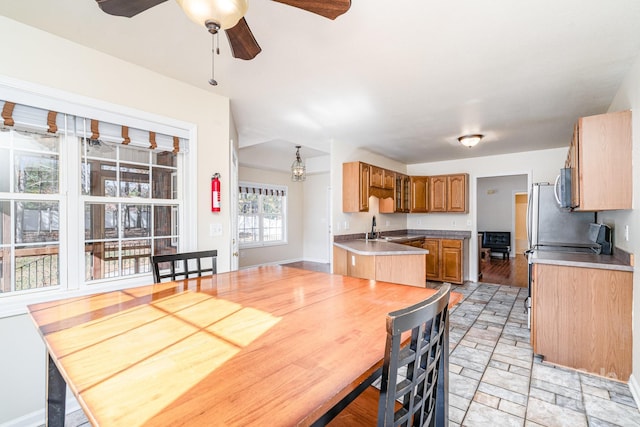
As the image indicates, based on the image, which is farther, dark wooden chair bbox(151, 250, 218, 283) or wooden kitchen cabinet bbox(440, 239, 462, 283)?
wooden kitchen cabinet bbox(440, 239, 462, 283)

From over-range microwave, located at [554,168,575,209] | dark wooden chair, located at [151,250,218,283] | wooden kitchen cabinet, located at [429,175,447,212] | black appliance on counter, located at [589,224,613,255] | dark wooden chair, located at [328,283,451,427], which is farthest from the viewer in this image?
wooden kitchen cabinet, located at [429,175,447,212]

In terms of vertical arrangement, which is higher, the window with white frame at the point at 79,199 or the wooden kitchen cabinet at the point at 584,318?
the window with white frame at the point at 79,199

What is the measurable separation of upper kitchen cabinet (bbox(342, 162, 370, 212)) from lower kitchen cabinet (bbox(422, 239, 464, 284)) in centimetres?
198

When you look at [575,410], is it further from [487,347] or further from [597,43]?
[597,43]

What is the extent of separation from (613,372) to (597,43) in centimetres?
247

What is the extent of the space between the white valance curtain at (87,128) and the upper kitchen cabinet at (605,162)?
3433 mm

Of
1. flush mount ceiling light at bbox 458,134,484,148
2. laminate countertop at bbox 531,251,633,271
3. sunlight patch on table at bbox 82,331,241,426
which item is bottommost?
sunlight patch on table at bbox 82,331,241,426

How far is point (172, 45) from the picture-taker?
2086 mm

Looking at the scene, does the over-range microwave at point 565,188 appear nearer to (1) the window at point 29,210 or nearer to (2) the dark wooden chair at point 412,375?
(2) the dark wooden chair at point 412,375

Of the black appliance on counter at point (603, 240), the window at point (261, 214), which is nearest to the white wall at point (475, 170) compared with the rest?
the black appliance on counter at point (603, 240)

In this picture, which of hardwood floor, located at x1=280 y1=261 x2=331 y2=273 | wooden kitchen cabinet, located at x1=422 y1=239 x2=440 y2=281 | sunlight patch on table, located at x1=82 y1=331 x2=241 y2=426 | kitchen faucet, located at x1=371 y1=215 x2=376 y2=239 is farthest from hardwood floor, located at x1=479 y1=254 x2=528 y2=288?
sunlight patch on table, located at x1=82 y1=331 x2=241 y2=426

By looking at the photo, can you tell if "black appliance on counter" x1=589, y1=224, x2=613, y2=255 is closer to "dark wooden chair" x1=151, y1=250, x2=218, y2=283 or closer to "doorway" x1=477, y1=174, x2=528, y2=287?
"dark wooden chair" x1=151, y1=250, x2=218, y2=283

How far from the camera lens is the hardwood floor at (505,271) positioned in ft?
18.5

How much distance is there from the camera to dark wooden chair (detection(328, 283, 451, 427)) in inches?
30.6
